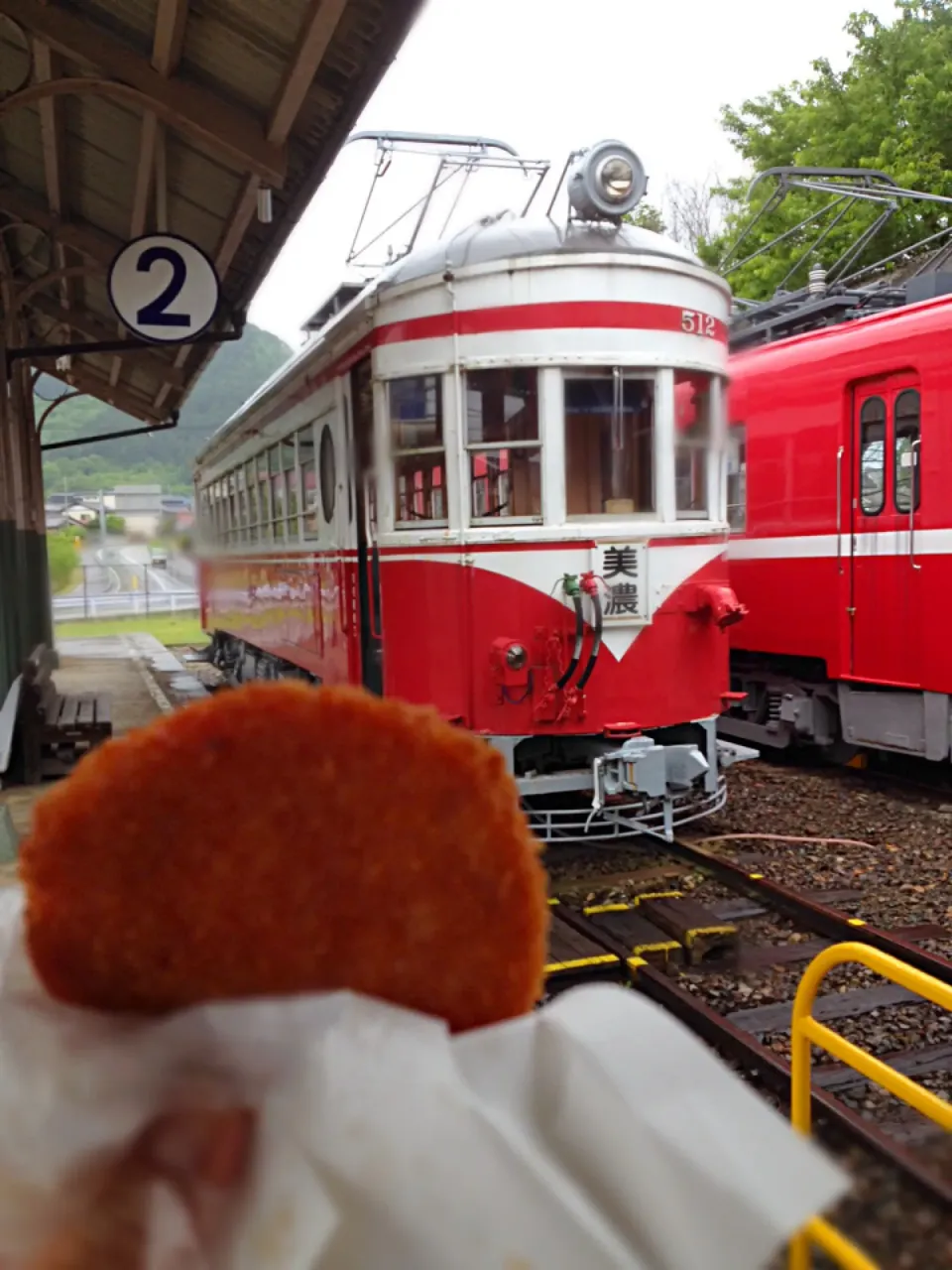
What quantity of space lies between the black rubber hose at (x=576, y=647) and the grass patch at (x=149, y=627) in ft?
44.2

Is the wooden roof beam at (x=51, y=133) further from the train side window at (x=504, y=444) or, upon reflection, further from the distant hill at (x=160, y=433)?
the distant hill at (x=160, y=433)

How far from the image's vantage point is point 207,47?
5.19m

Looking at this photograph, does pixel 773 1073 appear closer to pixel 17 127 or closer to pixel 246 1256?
pixel 246 1256

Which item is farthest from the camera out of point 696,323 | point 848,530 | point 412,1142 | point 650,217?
point 650,217

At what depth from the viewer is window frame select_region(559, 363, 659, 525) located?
609 centimetres

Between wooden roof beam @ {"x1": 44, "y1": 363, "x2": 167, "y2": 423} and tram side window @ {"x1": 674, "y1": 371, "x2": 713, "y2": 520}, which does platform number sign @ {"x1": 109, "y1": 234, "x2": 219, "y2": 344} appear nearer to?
tram side window @ {"x1": 674, "y1": 371, "x2": 713, "y2": 520}

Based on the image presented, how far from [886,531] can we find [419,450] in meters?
3.69

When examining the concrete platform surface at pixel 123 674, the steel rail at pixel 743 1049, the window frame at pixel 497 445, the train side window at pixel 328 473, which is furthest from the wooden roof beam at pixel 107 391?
the steel rail at pixel 743 1049

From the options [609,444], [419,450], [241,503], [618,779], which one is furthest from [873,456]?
[241,503]

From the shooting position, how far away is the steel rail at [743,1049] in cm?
293

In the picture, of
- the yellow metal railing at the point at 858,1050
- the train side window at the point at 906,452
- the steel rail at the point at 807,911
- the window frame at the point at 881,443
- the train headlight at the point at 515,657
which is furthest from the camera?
the window frame at the point at 881,443

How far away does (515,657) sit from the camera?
601 centimetres

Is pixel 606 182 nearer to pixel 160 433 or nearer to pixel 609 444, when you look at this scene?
pixel 609 444

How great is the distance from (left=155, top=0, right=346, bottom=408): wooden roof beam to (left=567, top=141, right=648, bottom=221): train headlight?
5.29 feet
